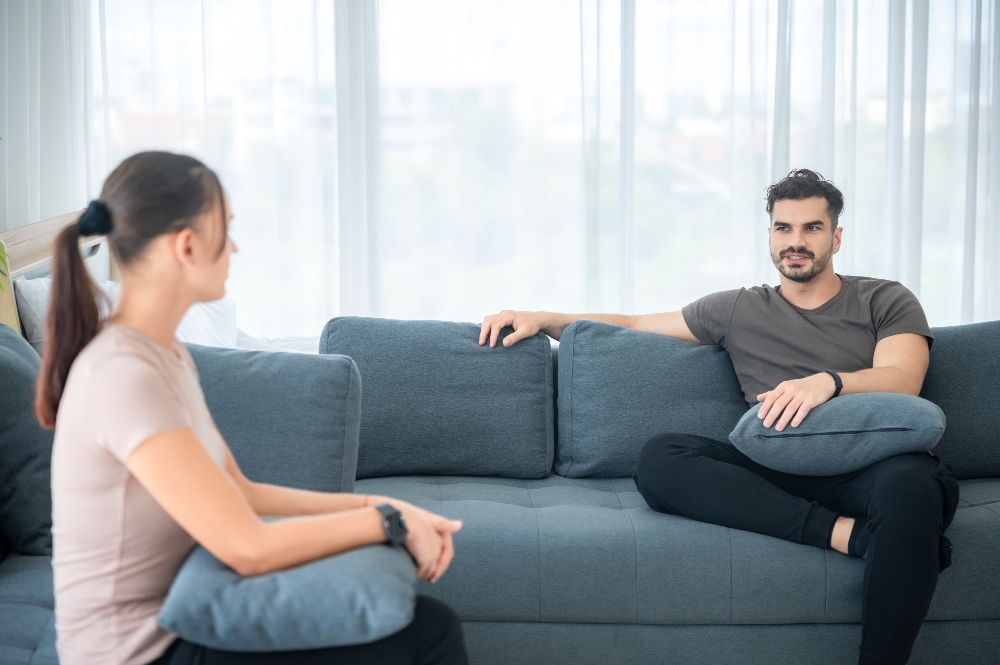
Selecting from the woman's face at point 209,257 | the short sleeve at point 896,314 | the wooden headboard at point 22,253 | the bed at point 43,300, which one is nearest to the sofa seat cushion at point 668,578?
the short sleeve at point 896,314

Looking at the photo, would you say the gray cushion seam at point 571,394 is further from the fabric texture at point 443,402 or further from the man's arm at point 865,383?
the man's arm at point 865,383

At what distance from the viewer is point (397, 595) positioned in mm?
1035

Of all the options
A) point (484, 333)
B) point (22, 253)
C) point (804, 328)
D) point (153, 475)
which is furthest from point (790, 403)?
point (22, 253)

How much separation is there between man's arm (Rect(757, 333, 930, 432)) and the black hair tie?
4.77 ft

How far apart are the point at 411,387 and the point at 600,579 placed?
2.51ft

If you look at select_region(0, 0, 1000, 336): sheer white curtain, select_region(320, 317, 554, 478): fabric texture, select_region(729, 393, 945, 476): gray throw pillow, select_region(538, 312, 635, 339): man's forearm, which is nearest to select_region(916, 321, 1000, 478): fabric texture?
select_region(729, 393, 945, 476): gray throw pillow

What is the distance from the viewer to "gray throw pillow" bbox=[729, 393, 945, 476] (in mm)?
1920

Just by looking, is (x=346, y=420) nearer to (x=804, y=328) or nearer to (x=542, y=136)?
(x=804, y=328)

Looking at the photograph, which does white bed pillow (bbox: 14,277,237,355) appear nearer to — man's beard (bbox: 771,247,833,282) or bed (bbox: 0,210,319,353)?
bed (bbox: 0,210,319,353)

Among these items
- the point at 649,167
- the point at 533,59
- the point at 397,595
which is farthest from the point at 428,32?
the point at 397,595

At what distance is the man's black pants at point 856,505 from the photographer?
174 centimetres

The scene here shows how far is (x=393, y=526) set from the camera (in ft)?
3.71

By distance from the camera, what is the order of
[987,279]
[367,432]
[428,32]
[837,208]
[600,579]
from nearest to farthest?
[600,579]
[367,432]
[837,208]
[428,32]
[987,279]

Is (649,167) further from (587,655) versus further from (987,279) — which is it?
(587,655)
